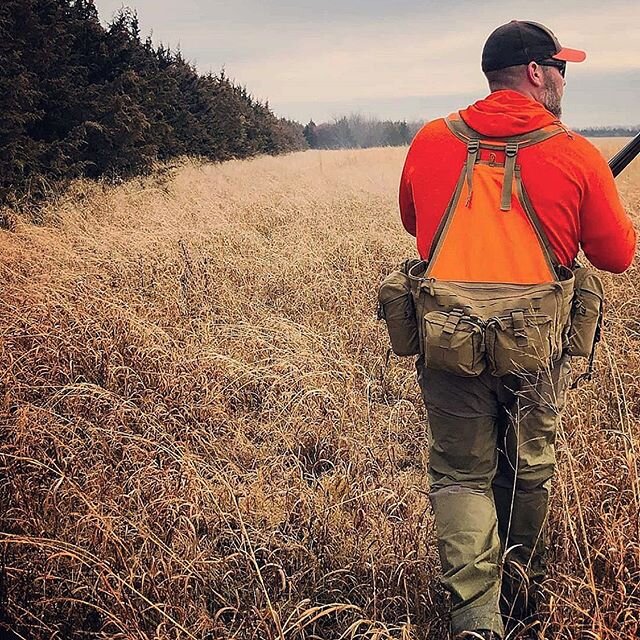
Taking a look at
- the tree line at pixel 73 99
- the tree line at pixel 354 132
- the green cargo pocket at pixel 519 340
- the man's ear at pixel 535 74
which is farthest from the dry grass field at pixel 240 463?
the tree line at pixel 354 132

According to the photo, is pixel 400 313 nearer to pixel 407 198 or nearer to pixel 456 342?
pixel 456 342

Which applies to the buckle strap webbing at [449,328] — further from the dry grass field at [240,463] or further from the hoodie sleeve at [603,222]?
the dry grass field at [240,463]

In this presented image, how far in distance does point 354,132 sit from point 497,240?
85.2m

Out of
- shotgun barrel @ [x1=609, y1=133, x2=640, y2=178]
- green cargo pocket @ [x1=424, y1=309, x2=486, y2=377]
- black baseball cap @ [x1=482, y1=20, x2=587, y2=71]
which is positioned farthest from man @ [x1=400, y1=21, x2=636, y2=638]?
shotgun barrel @ [x1=609, y1=133, x2=640, y2=178]

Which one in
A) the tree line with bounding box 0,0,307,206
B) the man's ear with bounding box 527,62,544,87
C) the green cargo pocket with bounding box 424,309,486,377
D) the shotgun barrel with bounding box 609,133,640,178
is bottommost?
the green cargo pocket with bounding box 424,309,486,377

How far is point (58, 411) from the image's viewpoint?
3621 millimetres

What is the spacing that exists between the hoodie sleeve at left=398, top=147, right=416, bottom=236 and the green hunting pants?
618mm

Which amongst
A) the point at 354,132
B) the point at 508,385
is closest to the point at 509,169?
the point at 508,385

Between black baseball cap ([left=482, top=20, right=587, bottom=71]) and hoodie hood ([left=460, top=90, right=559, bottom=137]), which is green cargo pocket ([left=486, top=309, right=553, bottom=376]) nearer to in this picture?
hoodie hood ([left=460, top=90, right=559, bottom=137])

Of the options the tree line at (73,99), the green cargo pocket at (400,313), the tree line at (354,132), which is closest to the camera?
the green cargo pocket at (400,313)

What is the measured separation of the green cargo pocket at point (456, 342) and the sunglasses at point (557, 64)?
90cm

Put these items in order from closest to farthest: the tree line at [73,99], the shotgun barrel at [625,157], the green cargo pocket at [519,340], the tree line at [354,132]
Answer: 1. the green cargo pocket at [519,340]
2. the shotgun barrel at [625,157]
3. the tree line at [73,99]
4. the tree line at [354,132]

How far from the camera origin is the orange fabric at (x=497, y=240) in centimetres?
210

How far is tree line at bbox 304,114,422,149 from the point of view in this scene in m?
73.5
